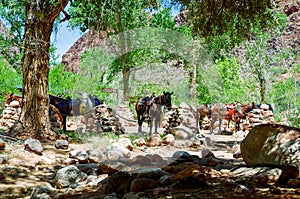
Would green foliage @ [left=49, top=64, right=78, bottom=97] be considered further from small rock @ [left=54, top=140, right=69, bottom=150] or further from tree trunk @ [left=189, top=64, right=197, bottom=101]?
small rock @ [left=54, top=140, right=69, bottom=150]

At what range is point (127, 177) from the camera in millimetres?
4309

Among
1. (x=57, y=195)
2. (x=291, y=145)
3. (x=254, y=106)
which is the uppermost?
(x=254, y=106)

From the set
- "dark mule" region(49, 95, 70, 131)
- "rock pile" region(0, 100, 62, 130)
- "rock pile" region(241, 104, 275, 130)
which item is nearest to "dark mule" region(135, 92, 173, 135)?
"dark mule" region(49, 95, 70, 131)

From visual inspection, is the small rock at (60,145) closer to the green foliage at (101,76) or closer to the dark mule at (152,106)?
the green foliage at (101,76)

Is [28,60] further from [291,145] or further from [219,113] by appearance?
[219,113]

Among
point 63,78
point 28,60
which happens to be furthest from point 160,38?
Result: point 63,78

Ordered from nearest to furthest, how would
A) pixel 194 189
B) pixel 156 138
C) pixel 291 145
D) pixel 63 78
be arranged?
1. pixel 194 189
2. pixel 291 145
3. pixel 156 138
4. pixel 63 78

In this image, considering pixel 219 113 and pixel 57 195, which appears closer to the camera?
pixel 57 195

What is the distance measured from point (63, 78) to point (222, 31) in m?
14.5

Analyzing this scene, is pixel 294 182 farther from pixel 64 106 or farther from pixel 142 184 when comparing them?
pixel 64 106

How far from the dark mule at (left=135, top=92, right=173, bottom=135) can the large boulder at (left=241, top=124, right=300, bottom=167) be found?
608cm

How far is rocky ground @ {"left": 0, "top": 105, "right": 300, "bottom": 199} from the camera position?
3.45 m

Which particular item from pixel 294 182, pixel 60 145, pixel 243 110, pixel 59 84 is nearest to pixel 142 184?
pixel 294 182

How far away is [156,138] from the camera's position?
920 cm
